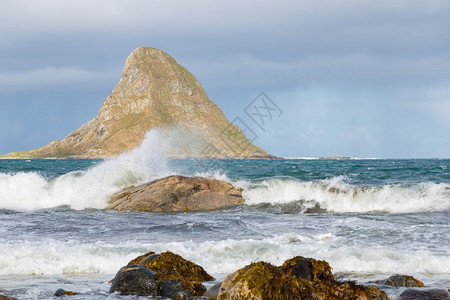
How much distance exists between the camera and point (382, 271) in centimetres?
1053

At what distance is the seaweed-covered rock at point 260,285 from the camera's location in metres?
6.21

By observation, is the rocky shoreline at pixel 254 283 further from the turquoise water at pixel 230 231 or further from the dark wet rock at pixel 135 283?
the turquoise water at pixel 230 231

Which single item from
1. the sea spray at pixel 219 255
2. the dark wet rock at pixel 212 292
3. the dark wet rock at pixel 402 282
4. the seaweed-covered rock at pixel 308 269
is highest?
the seaweed-covered rock at pixel 308 269

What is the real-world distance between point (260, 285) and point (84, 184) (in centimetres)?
2217

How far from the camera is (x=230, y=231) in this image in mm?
15539

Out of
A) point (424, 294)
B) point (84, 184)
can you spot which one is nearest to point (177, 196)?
point (84, 184)

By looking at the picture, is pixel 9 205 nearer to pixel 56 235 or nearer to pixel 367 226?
pixel 56 235

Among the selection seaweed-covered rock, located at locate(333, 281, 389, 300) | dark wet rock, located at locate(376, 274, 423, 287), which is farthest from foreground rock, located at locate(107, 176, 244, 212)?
seaweed-covered rock, located at locate(333, 281, 389, 300)

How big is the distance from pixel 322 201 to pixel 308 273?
53.4 feet

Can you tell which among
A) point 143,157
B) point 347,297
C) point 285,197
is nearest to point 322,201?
point 285,197

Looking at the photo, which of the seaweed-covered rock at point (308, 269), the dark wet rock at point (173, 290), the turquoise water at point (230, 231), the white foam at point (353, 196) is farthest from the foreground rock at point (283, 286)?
the white foam at point (353, 196)

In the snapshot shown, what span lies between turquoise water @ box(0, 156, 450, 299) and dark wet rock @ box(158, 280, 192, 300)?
42.6 inches

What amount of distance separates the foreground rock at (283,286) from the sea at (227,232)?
127 centimetres

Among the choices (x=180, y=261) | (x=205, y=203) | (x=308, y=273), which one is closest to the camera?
(x=308, y=273)
